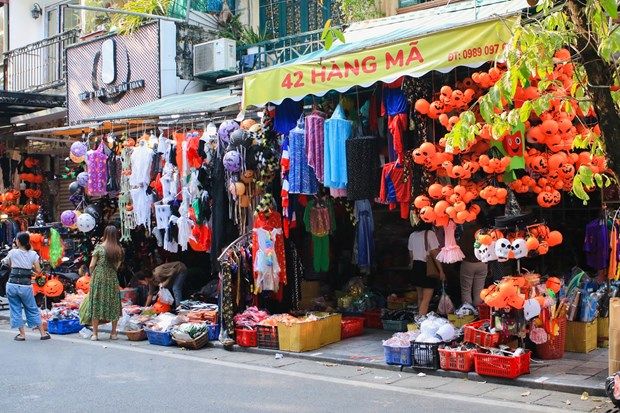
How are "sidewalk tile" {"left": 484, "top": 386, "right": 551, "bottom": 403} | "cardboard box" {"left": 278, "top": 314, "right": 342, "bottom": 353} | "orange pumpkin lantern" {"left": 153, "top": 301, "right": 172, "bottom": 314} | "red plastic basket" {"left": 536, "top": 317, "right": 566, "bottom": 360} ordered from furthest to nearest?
"orange pumpkin lantern" {"left": 153, "top": 301, "right": 172, "bottom": 314} → "cardboard box" {"left": 278, "top": 314, "right": 342, "bottom": 353} → "red plastic basket" {"left": 536, "top": 317, "right": 566, "bottom": 360} → "sidewalk tile" {"left": 484, "top": 386, "right": 551, "bottom": 403}

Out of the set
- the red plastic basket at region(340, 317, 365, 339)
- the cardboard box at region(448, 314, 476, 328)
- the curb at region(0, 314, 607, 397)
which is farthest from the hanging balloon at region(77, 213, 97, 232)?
the cardboard box at region(448, 314, 476, 328)

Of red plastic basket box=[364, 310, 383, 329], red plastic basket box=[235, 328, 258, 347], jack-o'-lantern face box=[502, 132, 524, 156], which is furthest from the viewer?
red plastic basket box=[364, 310, 383, 329]

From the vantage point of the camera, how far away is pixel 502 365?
8.01 m

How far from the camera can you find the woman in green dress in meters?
11.4

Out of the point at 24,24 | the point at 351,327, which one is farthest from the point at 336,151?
the point at 24,24

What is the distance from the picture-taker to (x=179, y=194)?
12141mm

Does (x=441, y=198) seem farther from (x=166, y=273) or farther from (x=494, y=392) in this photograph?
(x=166, y=273)

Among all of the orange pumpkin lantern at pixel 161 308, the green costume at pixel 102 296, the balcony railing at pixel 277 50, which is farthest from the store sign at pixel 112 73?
the green costume at pixel 102 296

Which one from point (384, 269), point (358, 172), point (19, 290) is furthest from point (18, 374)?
point (384, 269)

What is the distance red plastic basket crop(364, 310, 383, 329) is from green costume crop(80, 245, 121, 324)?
4015 millimetres

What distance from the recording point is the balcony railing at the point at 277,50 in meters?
13.5

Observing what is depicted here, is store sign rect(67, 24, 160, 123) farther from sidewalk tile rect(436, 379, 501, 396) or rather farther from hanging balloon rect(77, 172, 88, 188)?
sidewalk tile rect(436, 379, 501, 396)

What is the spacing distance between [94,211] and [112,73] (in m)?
4.10

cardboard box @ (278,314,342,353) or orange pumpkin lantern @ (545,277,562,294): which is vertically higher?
orange pumpkin lantern @ (545,277,562,294)
